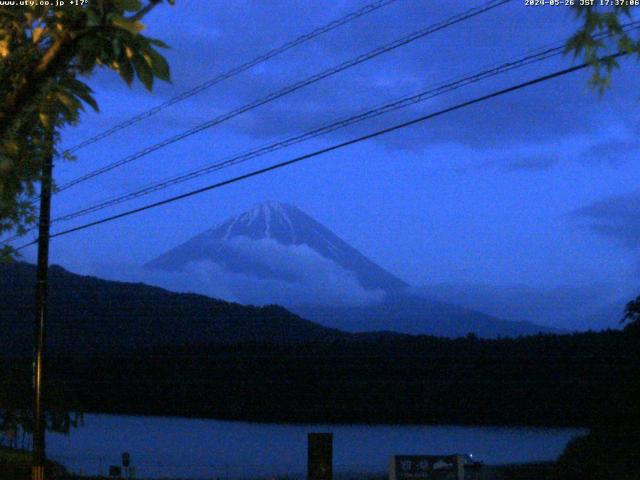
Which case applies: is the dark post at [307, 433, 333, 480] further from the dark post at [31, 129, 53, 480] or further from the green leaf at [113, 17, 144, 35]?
the green leaf at [113, 17, 144, 35]

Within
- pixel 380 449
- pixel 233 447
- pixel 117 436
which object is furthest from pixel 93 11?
pixel 117 436

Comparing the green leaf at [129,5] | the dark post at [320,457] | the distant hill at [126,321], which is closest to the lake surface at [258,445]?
the distant hill at [126,321]

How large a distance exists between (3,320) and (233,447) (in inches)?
1315

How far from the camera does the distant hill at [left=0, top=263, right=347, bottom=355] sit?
90688 mm

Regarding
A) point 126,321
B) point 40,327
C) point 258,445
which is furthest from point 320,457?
point 126,321

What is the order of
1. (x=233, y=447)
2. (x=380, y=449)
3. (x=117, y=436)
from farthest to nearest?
(x=117, y=436) < (x=233, y=447) < (x=380, y=449)

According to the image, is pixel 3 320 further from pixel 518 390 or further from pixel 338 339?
pixel 518 390

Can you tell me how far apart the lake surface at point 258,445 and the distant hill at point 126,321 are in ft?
31.1

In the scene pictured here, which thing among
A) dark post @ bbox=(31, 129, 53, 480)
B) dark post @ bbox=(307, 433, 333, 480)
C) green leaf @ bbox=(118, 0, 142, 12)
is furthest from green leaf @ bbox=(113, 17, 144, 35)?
dark post @ bbox=(31, 129, 53, 480)

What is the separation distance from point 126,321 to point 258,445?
3194 cm

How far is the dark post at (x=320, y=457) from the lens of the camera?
1681 cm

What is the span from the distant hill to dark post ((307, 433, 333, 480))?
75.7 metres

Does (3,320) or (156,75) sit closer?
(156,75)

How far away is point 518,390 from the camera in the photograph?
64875 millimetres
